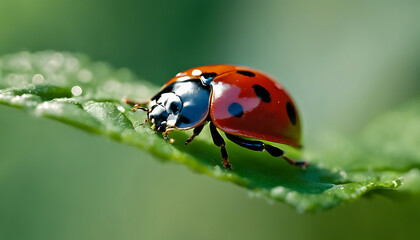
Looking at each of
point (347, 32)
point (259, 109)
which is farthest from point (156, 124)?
point (347, 32)

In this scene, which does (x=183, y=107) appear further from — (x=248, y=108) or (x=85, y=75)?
(x=85, y=75)

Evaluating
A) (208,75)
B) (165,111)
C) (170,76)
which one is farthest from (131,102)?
(170,76)

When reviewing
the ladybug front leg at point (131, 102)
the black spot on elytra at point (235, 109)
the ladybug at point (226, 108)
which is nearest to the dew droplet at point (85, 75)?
the ladybug front leg at point (131, 102)

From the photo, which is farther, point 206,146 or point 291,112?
point 291,112

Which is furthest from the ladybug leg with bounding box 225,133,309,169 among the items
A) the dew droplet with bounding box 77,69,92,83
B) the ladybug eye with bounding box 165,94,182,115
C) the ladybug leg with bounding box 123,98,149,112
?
the dew droplet with bounding box 77,69,92,83

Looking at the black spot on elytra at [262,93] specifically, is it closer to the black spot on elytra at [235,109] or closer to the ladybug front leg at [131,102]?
the black spot on elytra at [235,109]

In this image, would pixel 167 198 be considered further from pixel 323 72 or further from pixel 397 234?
pixel 323 72
